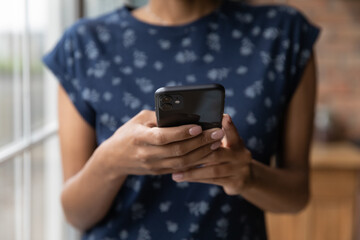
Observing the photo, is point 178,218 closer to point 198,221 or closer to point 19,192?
point 198,221

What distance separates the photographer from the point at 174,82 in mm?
829

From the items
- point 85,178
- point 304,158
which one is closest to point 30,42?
point 85,178

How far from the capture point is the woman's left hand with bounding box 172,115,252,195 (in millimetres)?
647

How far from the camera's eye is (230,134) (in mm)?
650

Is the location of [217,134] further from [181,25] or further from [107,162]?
[181,25]

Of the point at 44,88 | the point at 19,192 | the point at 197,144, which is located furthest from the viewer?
the point at 44,88

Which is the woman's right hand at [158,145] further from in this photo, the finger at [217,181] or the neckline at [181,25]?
the neckline at [181,25]

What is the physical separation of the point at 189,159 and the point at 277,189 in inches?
10.2

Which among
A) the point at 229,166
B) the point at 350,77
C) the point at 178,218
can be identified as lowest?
the point at 350,77

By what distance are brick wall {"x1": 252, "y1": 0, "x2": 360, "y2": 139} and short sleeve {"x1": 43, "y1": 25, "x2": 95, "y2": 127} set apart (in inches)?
66.9

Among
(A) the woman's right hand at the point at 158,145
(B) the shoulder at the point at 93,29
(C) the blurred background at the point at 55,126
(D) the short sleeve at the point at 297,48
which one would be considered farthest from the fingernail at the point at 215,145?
(C) the blurred background at the point at 55,126

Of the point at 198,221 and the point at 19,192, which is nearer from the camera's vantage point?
the point at 198,221

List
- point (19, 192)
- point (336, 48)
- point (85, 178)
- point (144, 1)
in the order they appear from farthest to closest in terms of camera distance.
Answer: point (336, 48)
point (144, 1)
point (19, 192)
point (85, 178)

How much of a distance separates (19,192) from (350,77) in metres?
1.90
